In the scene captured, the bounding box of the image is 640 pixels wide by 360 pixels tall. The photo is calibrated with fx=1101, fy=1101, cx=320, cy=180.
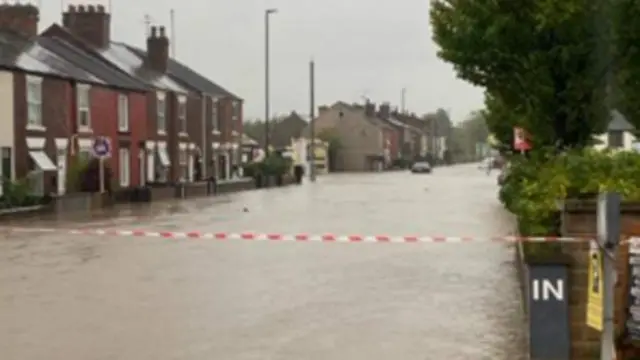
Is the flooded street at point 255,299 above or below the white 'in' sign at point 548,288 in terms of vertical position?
below

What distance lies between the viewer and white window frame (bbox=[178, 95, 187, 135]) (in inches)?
2363

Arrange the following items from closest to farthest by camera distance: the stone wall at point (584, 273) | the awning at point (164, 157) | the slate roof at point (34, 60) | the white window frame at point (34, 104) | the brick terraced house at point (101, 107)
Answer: the stone wall at point (584, 273) < the slate roof at point (34, 60) < the brick terraced house at point (101, 107) < the white window frame at point (34, 104) < the awning at point (164, 157)

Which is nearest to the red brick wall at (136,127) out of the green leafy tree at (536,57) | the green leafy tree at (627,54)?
the green leafy tree at (536,57)

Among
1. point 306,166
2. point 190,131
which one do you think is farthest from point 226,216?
point 306,166

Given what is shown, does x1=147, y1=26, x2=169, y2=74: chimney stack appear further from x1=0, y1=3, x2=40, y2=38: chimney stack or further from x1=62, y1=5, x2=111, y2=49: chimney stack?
x1=0, y1=3, x2=40, y2=38: chimney stack

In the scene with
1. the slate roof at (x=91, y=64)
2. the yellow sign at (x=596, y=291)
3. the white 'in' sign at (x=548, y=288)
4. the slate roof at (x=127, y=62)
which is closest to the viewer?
the yellow sign at (x=596, y=291)

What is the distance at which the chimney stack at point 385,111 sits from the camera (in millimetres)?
151962

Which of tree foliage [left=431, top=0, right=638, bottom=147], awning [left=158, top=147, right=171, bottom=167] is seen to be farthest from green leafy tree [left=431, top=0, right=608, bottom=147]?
awning [left=158, top=147, right=171, bottom=167]

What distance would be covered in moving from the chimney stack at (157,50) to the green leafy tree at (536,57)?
42.8 meters

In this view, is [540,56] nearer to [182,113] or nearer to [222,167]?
[182,113]

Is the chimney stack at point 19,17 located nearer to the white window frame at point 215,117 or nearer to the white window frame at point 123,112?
the white window frame at point 123,112

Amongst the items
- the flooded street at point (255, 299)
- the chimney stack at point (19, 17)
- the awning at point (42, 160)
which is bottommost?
the flooded street at point (255, 299)

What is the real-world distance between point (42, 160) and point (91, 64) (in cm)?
1146

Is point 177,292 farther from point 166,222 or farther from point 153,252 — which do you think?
point 166,222
